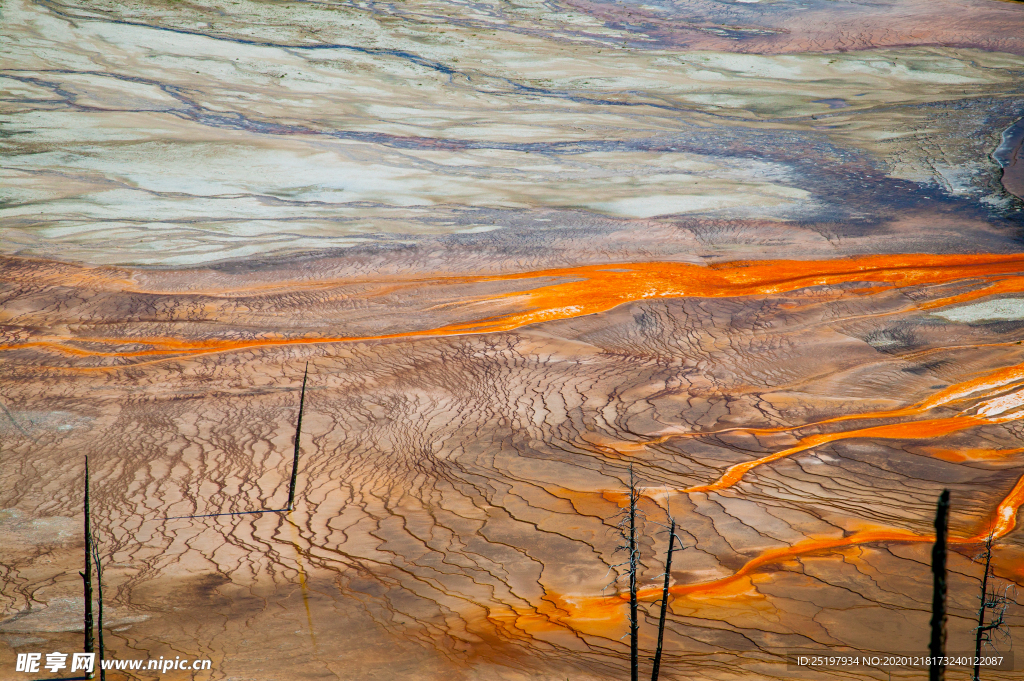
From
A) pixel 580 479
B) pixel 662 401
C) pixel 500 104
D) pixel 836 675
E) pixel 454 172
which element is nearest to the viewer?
pixel 836 675

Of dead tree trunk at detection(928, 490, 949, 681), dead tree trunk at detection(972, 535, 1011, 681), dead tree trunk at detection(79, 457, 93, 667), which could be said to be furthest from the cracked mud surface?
dead tree trunk at detection(928, 490, 949, 681)

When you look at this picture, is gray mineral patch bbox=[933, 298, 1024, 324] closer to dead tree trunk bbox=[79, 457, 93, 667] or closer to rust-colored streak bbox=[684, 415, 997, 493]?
rust-colored streak bbox=[684, 415, 997, 493]

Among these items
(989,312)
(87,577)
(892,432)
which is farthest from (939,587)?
(989,312)

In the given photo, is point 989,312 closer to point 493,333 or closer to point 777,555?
point 777,555

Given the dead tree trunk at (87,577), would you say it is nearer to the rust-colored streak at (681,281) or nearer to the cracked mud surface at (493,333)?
the cracked mud surface at (493,333)

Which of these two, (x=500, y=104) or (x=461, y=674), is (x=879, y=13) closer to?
(x=500, y=104)

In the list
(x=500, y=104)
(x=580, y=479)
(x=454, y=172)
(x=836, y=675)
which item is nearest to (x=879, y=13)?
(x=500, y=104)
